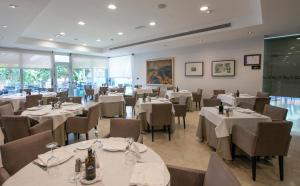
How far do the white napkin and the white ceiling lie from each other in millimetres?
3723

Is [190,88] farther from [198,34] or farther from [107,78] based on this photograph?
[107,78]

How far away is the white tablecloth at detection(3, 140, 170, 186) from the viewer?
4.35 ft

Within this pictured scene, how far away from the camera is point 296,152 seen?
3736 millimetres

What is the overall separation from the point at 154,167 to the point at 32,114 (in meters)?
3.27

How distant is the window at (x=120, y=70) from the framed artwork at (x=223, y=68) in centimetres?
572

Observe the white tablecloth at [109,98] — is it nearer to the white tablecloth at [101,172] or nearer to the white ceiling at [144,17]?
the white ceiling at [144,17]

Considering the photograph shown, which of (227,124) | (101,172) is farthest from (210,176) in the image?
(227,124)

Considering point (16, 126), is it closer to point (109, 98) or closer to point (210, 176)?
point (210, 176)

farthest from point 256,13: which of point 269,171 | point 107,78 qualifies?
point 107,78

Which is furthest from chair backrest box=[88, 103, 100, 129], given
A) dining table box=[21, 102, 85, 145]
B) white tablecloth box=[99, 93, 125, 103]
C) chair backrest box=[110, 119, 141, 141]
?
white tablecloth box=[99, 93, 125, 103]

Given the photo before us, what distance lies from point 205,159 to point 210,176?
83.0 inches

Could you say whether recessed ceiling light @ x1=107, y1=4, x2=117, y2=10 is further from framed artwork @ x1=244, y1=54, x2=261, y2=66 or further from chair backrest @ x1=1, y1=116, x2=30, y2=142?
framed artwork @ x1=244, y1=54, x2=261, y2=66

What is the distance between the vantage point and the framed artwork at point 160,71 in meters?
10.2

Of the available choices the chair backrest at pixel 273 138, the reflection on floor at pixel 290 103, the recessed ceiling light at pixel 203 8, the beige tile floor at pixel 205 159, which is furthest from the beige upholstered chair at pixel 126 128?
the reflection on floor at pixel 290 103
